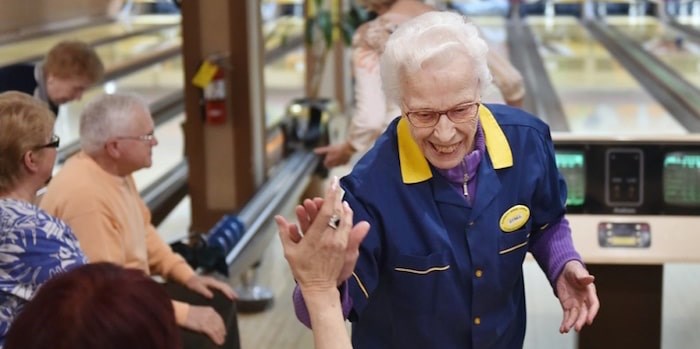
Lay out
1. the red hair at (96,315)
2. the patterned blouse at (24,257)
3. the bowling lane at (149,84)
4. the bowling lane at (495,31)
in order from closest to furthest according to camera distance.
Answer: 1. the red hair at (96,315)
2. the patterned blouse at (24,257)
3. the bowling lane at (149,84)
4. the bowling lane at (495,31)

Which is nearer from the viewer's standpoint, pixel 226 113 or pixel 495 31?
pixel 226 113

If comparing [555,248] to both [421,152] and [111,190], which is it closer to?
[421,152]

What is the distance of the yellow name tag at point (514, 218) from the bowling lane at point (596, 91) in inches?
169

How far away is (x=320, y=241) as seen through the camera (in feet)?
4.80

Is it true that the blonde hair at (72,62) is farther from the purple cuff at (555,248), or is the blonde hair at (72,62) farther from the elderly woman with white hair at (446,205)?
the purple cuff at (555,248)

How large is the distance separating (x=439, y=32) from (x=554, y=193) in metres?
0.40

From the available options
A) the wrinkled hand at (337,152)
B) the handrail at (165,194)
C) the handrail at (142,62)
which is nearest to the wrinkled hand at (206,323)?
the wrinkled hand at (337,152)

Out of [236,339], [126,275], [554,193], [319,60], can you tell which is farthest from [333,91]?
[126,275]

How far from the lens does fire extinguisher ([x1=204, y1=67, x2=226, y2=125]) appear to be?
5023mm

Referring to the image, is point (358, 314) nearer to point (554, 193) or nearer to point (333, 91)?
point (554, 193)

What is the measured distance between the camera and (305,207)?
1.47 meters

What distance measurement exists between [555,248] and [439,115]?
1.35 feet

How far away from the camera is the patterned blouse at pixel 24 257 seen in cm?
205

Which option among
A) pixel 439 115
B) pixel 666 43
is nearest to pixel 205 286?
pixel 439 115
